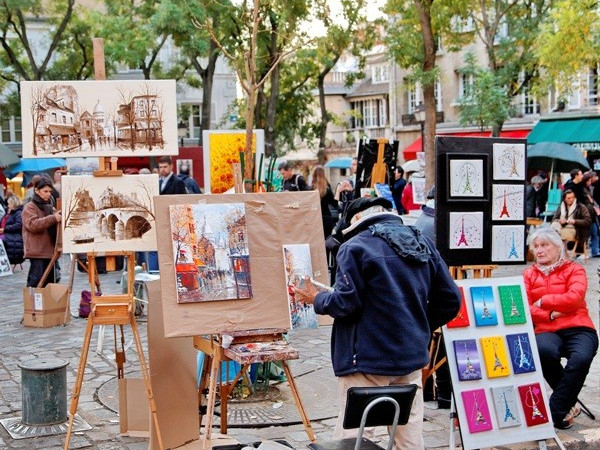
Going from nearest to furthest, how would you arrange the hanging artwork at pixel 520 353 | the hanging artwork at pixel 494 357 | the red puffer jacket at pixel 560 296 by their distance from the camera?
the hanging artwork at pixel 494 357, the hanging artwork at pixel 520 353, the red puffer jacket at pixel 560 296

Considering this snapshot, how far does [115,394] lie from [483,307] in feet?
10.8

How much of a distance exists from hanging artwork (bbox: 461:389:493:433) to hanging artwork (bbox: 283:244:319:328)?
112 centimetres

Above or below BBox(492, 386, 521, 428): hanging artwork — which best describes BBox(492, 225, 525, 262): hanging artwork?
above

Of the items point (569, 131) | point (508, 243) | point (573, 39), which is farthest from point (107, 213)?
point (569, 131)

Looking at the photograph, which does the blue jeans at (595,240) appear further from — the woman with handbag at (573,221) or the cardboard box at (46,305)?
the cardboard box at (46,305)

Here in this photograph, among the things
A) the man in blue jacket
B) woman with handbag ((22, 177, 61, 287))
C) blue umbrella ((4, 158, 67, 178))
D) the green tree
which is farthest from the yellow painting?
blue umbrella ((4, 158, 67, 178))

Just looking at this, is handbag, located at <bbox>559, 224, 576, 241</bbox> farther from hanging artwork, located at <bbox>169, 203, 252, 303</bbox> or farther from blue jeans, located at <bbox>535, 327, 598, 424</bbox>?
hanging artwork, located at <bbox>169, 203, 252, 303</bbox>

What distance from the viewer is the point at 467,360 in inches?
221

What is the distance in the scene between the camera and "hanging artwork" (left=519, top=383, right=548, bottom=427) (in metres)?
5.72

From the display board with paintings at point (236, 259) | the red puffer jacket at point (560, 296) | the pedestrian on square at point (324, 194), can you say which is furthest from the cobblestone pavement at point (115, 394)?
the pedestrian on square at point (324, 194)

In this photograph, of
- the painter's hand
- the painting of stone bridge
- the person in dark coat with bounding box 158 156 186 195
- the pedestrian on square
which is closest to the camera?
the painter's hand

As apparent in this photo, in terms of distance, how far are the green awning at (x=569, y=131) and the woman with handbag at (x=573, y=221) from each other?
11434 millimetres

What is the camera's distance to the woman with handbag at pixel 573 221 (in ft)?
49.9

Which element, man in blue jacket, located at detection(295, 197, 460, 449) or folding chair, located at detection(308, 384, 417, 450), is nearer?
folding chair, located at detection(308, 384, 417, 450)
